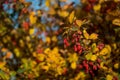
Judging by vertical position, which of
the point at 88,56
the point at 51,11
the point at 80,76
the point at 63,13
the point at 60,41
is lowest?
the point at 88,56

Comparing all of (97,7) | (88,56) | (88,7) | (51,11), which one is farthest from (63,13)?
(88,56)

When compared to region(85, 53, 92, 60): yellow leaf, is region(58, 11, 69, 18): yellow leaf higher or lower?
higher

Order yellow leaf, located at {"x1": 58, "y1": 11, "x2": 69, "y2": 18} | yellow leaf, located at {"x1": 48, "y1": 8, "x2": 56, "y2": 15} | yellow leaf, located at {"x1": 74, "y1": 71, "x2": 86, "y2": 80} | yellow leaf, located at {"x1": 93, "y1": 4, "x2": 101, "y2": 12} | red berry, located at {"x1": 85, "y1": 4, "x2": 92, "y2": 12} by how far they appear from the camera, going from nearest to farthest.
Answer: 1. yellow leaf, located at {"x1": 74, "y1": 71, "x2": 86, "y2": 80}
2. yellow leaf, located at {"x1": 93, "y1": 4, "x2": 101, "y2": 12}
3. red berry, located at {"x1": 85, "y1": 4, "x2": 92, "y2": 12}
4. yellow leaf, located at {"x1": 58, "y1": 11, "x2": 69, "y2": 18}
5. yellow leaf, located at {"x1": 48, "y1": 8, "x2": 56, "y2": 15}

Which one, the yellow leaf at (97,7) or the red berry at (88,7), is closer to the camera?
the yellow leaf at (97,7)

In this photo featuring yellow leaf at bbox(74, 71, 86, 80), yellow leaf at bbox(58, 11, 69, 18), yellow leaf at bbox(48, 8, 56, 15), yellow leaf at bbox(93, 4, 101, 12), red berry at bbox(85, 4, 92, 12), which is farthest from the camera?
yellow leaf at bbox(48, 8, 56, 15)

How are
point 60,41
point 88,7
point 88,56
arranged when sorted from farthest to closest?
point 60,41, point 88,7, point 88,56

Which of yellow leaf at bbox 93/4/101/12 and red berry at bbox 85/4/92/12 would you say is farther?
red berry at bbox 85/4/92/12

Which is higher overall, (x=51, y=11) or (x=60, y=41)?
(x=51, y=11)

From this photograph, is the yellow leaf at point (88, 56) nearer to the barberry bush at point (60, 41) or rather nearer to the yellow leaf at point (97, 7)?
the barberry bush at point (60, 41)

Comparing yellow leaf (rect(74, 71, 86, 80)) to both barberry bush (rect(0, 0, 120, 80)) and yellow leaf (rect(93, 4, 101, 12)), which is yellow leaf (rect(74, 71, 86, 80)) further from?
yellow leaf (rect(93, 4, 101, 12))

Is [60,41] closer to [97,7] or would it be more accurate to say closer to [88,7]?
[88,7]

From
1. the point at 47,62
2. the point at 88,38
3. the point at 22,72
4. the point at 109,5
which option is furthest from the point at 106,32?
the point at 88,38

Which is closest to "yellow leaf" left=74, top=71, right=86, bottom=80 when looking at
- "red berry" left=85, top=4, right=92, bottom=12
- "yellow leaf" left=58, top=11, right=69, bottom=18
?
"red berry" left=85, top=4, right=92, bottom=12

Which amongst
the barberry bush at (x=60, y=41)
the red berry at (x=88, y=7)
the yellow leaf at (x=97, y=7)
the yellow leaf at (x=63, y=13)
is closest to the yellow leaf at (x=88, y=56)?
the barberry bush at (x=60, y=41)
